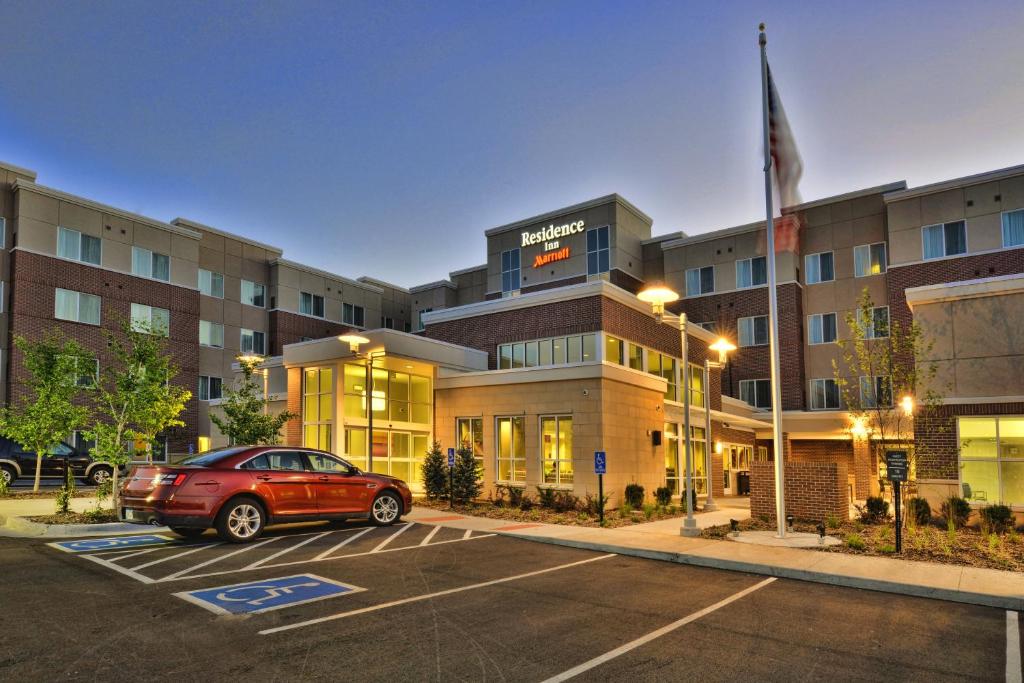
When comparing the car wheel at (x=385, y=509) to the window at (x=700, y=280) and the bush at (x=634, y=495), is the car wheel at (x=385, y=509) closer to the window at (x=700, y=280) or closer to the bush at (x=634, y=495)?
the bush at (x=634, y=495)

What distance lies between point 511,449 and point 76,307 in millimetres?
24233

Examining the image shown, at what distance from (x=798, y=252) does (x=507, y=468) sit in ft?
80.3

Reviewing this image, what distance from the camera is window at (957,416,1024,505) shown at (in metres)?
15.4

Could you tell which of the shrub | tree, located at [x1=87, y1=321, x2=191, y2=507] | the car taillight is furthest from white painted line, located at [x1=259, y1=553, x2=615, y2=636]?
the shrub

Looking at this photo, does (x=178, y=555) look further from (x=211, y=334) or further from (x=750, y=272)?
(x=750, y=272)

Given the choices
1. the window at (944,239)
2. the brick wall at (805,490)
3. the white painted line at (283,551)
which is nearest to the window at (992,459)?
the brick wall at (805,490)

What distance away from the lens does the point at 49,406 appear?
63.6 ft

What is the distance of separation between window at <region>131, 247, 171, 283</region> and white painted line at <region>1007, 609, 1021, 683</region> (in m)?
38.4

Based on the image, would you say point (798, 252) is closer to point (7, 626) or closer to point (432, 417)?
point (432, 417)

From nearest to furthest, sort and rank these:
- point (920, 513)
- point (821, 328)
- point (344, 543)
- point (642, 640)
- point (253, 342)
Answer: point (642, 640) → point (344, 543) → point (920, 513) → point (821, 328) → point (253, 342)

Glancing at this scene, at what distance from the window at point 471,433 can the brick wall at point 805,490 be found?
888 cm

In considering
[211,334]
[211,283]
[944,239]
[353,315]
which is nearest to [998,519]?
[944,239]

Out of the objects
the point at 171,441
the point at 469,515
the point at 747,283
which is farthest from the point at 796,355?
the point at 171,441

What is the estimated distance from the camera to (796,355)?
3825 cm
